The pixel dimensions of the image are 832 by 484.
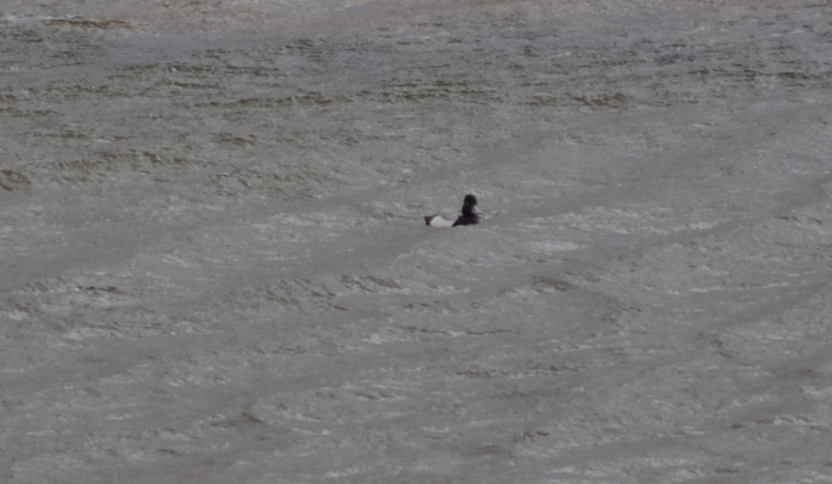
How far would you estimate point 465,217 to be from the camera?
3021 mm

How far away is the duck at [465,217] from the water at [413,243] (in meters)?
0.04

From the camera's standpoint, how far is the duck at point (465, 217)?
2.99 m

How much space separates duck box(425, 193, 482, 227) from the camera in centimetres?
299

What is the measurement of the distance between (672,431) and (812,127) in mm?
1664

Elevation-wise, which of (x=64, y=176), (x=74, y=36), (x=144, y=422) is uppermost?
(x=74, y=36)

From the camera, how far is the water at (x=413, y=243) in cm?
218

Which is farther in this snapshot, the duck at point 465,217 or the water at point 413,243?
the duck at point 465,217

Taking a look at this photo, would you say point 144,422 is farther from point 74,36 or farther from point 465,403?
point 74,36

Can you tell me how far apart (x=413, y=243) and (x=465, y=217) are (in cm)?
18

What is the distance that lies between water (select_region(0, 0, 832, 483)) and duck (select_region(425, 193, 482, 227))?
0.12 feet

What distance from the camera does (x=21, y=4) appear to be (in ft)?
15.5

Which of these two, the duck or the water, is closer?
the water

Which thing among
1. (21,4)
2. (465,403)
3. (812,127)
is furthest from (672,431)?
(21,4)

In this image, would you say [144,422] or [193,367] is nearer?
[144,422]
